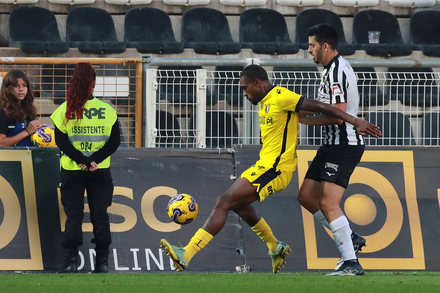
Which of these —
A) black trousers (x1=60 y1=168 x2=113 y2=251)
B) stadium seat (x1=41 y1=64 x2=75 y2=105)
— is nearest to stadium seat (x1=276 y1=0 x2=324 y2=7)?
stadium seat (x1=41 y1=64 x2=75 y2=105)

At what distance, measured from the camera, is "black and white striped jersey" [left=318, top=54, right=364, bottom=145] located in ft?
18.7

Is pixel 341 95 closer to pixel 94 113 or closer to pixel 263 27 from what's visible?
pixel 94 113

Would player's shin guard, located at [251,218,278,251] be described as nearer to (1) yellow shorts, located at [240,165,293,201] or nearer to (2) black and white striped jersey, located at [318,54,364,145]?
(1) yellow shorts, located at [240,165,293,201]

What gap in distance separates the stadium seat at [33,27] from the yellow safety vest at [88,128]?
18.5ft

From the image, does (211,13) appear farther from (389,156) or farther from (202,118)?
(389,156)

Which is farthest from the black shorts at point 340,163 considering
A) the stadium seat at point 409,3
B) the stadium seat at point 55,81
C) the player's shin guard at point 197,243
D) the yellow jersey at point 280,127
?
the stadium seat at point 409,3

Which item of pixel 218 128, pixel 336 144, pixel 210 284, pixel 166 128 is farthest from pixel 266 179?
pixel 166 128

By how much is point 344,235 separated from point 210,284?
157 centimetres

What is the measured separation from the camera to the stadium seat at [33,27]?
11.7 m

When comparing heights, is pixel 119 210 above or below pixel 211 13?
below

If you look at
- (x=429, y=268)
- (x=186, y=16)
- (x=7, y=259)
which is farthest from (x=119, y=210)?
(x=186, y=16)

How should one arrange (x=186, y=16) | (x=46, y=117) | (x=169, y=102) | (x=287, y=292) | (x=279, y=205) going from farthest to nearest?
(x=186, y=16), (x=46, y=117), (x=169, y=102), (x=279, y=205), (x=287, y=292)

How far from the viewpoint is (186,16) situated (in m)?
12.6

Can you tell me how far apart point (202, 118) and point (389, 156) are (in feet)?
7.87
